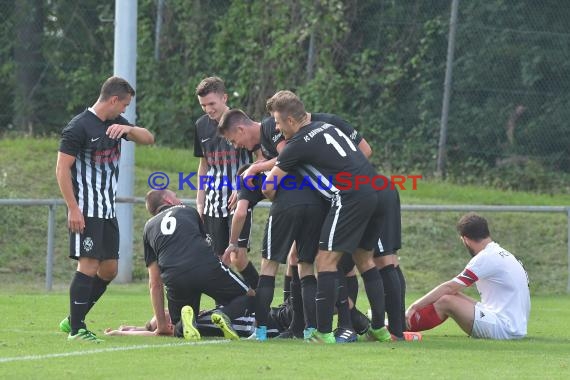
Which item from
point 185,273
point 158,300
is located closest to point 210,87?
point 185,273

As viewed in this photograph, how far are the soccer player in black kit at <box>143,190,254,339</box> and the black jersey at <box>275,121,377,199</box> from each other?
3.48 ft

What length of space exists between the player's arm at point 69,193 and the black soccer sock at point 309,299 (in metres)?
1.68

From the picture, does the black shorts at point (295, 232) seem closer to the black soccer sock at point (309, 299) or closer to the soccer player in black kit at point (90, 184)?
the black soccer sock at point (309, 299)

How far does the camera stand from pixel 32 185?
60.6 feet

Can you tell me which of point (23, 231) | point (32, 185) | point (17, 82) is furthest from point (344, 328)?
point (17, 82)

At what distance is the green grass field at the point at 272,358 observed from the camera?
24.4ft

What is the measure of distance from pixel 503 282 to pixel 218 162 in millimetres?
2579

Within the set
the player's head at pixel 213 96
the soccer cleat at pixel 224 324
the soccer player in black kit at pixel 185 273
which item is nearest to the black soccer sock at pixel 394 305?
the soccer player in black kit at pixel 185 273

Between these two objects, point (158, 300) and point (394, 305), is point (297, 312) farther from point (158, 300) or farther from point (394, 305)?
point (158, 300)

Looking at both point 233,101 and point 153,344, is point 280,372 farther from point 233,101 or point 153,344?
point 233,101

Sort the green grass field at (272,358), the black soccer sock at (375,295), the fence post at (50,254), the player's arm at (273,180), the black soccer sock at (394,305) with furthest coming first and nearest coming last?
the fence post at (50,254) < the black soccer sock at (394,305) < the black soccer sock at (375,295) < the player's arm at (273,180) < the green grass field at (272,358)

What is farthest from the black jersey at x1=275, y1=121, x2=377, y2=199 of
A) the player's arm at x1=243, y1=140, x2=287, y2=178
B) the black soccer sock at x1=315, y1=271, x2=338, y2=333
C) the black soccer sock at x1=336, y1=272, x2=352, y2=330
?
the black soccer sock at x1=336, y1=272, x2=352, y2=330

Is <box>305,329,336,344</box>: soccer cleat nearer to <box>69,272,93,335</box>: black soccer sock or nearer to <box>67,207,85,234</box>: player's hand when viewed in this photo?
<box>69,272,93,335</box>: black soccer sock

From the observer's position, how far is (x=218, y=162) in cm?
1075
